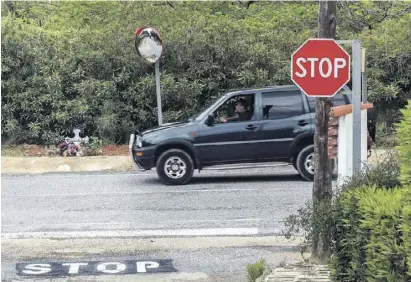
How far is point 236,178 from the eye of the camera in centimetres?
1465

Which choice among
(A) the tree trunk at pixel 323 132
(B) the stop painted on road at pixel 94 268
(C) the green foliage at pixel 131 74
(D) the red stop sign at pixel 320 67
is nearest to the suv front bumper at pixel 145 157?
(C) the green foliage at pixel 131 74

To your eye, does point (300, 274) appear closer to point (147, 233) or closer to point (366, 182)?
point (366, 182)

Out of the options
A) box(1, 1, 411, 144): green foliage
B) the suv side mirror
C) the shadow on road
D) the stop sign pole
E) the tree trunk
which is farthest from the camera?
box(1, 1, 411, 144): green foliage

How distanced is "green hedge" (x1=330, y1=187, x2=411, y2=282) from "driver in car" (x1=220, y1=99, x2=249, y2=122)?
28.5 ft

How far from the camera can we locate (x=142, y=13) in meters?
21.5

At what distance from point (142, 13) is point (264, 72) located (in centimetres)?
466

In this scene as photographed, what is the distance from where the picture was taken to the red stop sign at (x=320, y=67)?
6883mm

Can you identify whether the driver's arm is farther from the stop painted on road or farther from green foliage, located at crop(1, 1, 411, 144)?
the stop painted on road

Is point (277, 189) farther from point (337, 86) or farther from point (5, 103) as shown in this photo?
point (5, 103)

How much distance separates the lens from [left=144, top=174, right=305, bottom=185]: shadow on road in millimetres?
14180

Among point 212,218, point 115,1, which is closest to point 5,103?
point 115,1

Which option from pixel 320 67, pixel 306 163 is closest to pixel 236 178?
pixel 306 163

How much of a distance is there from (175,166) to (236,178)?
1.51 metres

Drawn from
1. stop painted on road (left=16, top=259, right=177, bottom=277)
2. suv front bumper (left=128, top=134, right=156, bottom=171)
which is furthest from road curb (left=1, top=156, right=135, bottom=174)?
stop painted on road (left=16, top=259, right=177, bottom=277)
